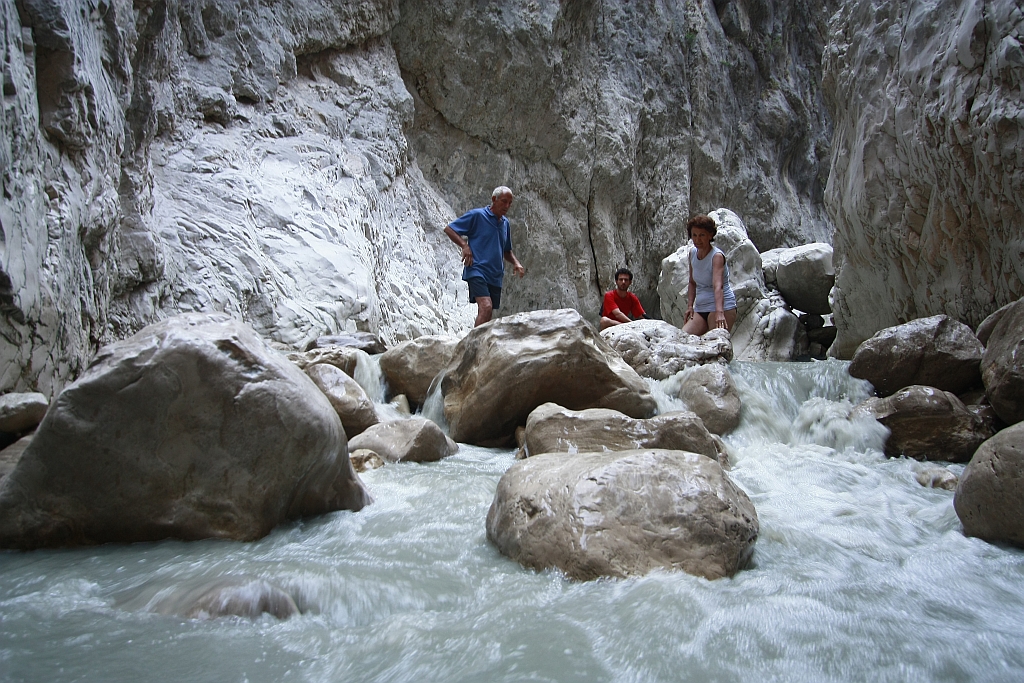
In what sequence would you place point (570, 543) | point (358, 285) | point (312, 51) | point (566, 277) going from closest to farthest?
point (570, 543)
point (358, 285)
point (312, 51)
point (566, 277)

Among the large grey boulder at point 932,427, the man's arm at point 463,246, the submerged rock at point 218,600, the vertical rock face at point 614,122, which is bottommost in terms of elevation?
the large grey boulder at point 932,427

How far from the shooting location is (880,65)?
6074 mm

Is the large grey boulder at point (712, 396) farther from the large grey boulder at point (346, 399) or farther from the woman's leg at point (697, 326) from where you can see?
the large grey boulder at point (346, 399)

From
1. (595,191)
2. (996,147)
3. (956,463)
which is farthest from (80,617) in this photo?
(595,191)

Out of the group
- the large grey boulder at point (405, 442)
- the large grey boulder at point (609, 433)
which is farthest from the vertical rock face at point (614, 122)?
the large grey boulder at point (609, 433)

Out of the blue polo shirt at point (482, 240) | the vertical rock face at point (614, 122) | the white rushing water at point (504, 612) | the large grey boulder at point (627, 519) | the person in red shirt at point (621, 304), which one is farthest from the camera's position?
the vertical rock face at point (614, 122)

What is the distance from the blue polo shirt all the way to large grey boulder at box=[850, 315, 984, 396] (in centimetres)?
307

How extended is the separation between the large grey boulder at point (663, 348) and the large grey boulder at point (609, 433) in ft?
5.84

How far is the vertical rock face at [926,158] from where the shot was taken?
4.32 metres

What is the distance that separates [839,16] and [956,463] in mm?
5583

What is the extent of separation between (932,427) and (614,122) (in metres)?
11.8

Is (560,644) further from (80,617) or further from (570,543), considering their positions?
(80,617)

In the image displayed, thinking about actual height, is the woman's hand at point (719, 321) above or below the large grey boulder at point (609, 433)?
above

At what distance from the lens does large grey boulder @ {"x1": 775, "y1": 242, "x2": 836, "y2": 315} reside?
404 inches
